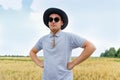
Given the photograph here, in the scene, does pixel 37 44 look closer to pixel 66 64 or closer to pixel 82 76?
pixel 66 64

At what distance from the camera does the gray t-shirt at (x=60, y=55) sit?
4594 millimetres

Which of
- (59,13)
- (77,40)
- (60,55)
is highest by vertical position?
(59,13)

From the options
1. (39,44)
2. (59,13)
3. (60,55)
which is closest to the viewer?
(60,55)

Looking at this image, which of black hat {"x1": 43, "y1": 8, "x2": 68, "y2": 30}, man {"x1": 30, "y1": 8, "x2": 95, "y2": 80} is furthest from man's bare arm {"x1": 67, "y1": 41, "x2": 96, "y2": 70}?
black hat {"x1": 43, "y1": 8, "x2": 68, "y2": 30}

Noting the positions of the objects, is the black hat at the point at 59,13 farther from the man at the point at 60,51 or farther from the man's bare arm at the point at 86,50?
the man's bare arm at the point at 86,50

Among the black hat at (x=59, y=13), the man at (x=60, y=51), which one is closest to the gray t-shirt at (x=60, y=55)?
the man at (x=60, y=51)

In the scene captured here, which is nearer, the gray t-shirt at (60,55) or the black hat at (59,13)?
the gray t-shirt at (60,55)

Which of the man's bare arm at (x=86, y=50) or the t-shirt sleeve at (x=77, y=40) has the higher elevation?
the t-shirt sleeve at (x=77, y=40)

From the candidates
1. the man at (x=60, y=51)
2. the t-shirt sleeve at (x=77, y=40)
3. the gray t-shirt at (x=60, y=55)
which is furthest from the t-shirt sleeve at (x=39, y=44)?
the t-shirt sleeve at (x=77, y=40)

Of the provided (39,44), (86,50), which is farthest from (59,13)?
(86,50)

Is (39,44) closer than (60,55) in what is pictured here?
No

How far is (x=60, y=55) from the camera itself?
15.1 feet

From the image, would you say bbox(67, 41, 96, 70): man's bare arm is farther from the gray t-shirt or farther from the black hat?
the black hat

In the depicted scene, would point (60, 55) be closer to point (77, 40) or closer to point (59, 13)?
point (77, 40)
